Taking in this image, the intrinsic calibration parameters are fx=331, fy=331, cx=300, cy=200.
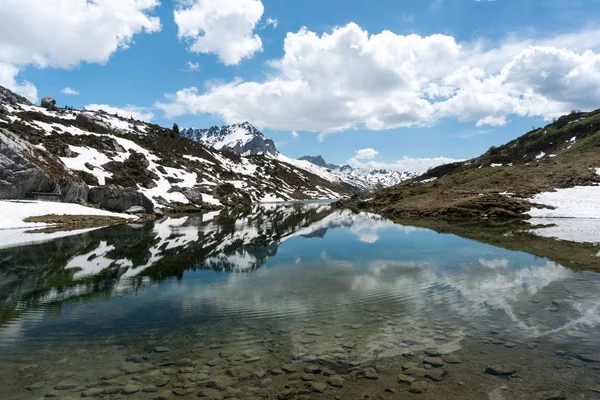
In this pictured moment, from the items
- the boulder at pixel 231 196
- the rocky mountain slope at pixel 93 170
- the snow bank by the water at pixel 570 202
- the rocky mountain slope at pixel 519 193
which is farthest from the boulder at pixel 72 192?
the snow bank by the water at pixel 570 202

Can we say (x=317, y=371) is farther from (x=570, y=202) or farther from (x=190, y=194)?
(x=190, y=194)

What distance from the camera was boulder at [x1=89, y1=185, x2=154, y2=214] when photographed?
3391 inches

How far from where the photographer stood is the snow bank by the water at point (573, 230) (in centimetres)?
3719

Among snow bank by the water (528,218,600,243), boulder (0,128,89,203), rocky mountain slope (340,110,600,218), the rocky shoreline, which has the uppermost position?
boulder (0,128,89,203)

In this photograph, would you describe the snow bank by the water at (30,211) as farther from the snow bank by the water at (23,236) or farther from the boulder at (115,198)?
the boulder at (115,198)

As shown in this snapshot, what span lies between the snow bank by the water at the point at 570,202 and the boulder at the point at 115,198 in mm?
92757

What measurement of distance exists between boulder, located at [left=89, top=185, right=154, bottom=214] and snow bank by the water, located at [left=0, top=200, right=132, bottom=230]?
976 cm

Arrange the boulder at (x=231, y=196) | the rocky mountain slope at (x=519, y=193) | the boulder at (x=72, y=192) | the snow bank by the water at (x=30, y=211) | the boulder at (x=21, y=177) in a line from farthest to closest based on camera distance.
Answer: the boulder at (x=231, y=196) < the boulder at (x=72, y=192) < the boulder at (x=21, y=177) < the rocky mountain slope at (x=519, y=193) < the snow bank by the water at (x=30, y=211)

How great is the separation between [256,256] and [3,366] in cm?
2358

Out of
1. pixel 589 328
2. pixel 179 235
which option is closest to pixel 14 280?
pixel 179 235

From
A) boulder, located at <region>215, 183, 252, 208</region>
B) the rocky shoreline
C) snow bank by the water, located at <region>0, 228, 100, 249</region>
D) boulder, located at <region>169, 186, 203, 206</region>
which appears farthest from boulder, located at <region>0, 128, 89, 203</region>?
boulder, located at <region>215, 183, 252, 208</region>

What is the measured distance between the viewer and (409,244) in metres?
39.8

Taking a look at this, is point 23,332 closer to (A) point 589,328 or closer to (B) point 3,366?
(B) point 3,366

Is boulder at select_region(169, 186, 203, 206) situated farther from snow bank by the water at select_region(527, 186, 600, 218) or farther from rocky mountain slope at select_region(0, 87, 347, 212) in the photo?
snow bank by the water at select_region(527, 186, 600, 218)
